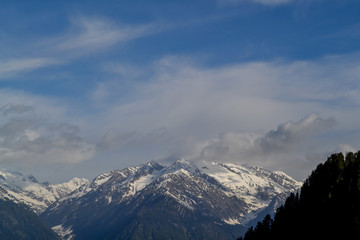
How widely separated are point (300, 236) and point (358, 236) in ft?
118

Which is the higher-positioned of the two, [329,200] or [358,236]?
[329,200]

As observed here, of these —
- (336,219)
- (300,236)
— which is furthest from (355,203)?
(300,236)

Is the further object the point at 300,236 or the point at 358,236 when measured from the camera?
the point at 300,236

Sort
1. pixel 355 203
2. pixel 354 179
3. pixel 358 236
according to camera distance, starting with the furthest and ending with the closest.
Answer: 1. pixel 354 179
2. pixel 355 203
3. pixel 358 236

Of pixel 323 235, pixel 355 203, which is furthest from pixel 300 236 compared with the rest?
pixel 355 203

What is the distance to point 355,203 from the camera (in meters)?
183

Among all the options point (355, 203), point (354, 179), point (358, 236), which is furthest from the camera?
point (354, 179)

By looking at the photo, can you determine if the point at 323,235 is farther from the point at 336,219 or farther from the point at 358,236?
the point at 358,236

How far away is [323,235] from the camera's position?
184250 mm

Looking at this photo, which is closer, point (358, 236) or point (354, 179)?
point (358, 236)

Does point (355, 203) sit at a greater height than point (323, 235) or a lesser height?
greater

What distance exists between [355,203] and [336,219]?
946cm

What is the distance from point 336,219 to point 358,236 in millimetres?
18680

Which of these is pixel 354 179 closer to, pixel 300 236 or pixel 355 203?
pixel 355 203
